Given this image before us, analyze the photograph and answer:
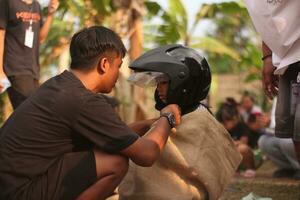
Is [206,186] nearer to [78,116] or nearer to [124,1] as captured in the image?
[78,116]

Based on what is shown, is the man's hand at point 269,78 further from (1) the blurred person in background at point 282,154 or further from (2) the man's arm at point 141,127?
(1) the blurred person in background at point 282,154

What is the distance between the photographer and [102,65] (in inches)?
107

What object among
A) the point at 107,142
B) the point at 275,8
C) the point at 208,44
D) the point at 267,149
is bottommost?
the point at 208,44

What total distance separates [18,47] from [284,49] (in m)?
2.33

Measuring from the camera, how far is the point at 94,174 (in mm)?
2631

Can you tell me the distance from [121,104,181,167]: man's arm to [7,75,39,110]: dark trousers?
1.89 metres

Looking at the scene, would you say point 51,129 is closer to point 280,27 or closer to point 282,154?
point 280,27

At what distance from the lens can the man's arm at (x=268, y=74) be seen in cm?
316

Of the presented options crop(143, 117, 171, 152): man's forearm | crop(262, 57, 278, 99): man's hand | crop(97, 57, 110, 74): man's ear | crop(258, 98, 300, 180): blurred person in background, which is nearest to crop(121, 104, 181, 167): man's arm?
crop(143, 117, 171, 152): man's forearm

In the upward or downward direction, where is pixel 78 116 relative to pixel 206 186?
upward

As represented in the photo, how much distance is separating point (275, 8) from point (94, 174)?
1.22 metres

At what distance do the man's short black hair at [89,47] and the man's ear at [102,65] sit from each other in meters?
0.02

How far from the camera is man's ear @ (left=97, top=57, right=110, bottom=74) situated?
2.70 metres

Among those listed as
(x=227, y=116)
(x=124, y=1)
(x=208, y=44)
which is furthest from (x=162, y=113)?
(x=208, y=44)
